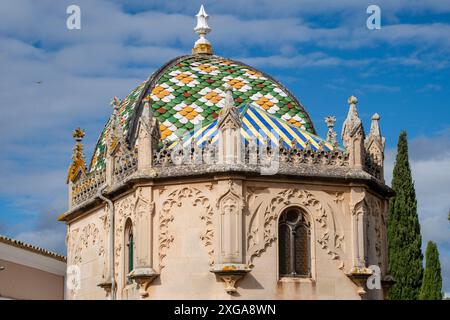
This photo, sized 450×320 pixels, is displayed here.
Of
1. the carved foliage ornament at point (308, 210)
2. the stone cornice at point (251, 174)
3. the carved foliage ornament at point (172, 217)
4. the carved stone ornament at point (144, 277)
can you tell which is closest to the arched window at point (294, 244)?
the carved foliage ornament at point (308, 210)

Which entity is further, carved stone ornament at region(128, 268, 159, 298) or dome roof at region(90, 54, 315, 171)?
dome roof at region(90, 54, 315, 171)

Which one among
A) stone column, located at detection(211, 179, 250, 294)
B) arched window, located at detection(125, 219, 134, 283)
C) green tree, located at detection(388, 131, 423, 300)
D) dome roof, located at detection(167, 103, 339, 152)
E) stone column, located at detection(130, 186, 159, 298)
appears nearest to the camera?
stone column, located at detection(211, 179, 250, 294)

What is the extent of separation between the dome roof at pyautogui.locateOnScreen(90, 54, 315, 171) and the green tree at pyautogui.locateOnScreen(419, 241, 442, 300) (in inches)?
297

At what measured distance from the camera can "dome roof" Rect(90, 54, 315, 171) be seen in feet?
102

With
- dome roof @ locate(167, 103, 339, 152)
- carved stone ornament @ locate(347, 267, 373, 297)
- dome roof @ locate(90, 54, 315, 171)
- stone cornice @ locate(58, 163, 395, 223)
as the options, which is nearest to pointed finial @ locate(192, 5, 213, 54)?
dome roof @ locate(90, 54, 315, 171)

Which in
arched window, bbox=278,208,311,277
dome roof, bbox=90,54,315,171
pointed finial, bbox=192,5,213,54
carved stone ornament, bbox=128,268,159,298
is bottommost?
carved stone ornament, bbox=128,268,159,298

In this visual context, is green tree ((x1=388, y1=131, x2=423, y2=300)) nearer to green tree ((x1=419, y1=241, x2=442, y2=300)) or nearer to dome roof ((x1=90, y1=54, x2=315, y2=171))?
green tree ((x1=419, y1=241, x2=442, y2=300))

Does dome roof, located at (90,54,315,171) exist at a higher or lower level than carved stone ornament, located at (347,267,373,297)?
higher

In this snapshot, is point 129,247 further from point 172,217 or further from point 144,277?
point 172,217

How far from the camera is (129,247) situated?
29.3 metres

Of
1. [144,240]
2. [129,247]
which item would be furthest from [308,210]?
[129,247]

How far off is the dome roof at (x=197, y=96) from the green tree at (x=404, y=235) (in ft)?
27.2
